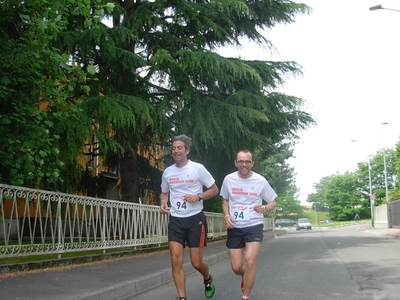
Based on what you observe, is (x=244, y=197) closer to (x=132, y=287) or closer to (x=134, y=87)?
(x=132, y=287)

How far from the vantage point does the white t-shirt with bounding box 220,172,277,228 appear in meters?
5.96

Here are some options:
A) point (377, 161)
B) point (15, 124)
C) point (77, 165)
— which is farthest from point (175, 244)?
point (377, 161)

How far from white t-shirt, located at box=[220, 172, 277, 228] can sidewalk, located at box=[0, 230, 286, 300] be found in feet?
6.81

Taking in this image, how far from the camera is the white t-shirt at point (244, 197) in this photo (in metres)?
5.96

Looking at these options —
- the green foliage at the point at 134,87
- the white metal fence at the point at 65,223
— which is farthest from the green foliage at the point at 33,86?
the white metal fence at the point at 65,223

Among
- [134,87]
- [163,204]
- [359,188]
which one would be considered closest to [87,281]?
[163,204]

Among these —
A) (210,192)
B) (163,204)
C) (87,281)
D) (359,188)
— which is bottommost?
(87,281)

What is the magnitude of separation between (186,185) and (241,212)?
2.31 feet

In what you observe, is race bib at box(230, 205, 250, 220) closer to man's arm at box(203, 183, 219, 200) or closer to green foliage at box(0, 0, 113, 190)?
man's arm at box(203, 183, 219, 200)

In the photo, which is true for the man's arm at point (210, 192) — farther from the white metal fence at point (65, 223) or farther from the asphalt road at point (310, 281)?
the white metal fence at point (65, 223)

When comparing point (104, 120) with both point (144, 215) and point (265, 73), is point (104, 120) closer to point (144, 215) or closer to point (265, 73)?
point (144, 215)

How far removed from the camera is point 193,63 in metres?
13.7

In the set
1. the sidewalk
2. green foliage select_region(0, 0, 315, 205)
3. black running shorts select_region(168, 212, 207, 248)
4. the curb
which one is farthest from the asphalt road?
green foliage select_region(0, 0, 315, 205)

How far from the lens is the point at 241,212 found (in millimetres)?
5973
